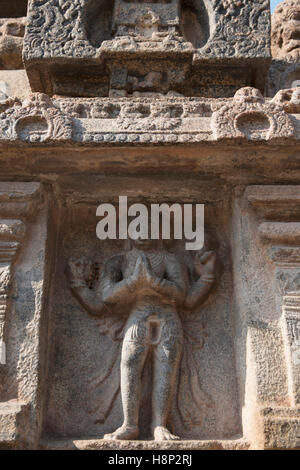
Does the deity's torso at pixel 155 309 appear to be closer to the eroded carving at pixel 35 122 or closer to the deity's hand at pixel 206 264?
the deity's hand at pixel 206 264

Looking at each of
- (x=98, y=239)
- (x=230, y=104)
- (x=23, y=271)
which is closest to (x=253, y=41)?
(x=230, y=104)

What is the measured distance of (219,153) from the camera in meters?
3.49

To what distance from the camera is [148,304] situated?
11.7 feet

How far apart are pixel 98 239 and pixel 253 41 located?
6.11ft

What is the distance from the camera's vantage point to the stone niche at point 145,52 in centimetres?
414

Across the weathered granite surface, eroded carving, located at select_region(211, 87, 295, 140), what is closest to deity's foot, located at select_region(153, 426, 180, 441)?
eroded carving, located at select_region(211, 87, 295, 140)

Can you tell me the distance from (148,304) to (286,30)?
2.78m

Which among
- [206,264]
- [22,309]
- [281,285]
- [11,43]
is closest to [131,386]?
[22,309]

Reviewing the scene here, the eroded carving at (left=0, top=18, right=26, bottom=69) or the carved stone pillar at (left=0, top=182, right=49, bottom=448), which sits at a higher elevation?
the eroded carving at (left=0, top=18, right=26, bottom=69)

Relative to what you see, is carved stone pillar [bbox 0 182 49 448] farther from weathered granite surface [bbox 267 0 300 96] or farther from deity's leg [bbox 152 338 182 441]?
weathered granite surface [bbox 267 0 300 96]

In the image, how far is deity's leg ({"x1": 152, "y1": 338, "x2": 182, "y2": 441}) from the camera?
327cm

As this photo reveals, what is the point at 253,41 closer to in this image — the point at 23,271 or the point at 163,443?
the point at 23,271

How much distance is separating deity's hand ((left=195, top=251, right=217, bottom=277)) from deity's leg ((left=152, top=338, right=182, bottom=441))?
0.51 metres
